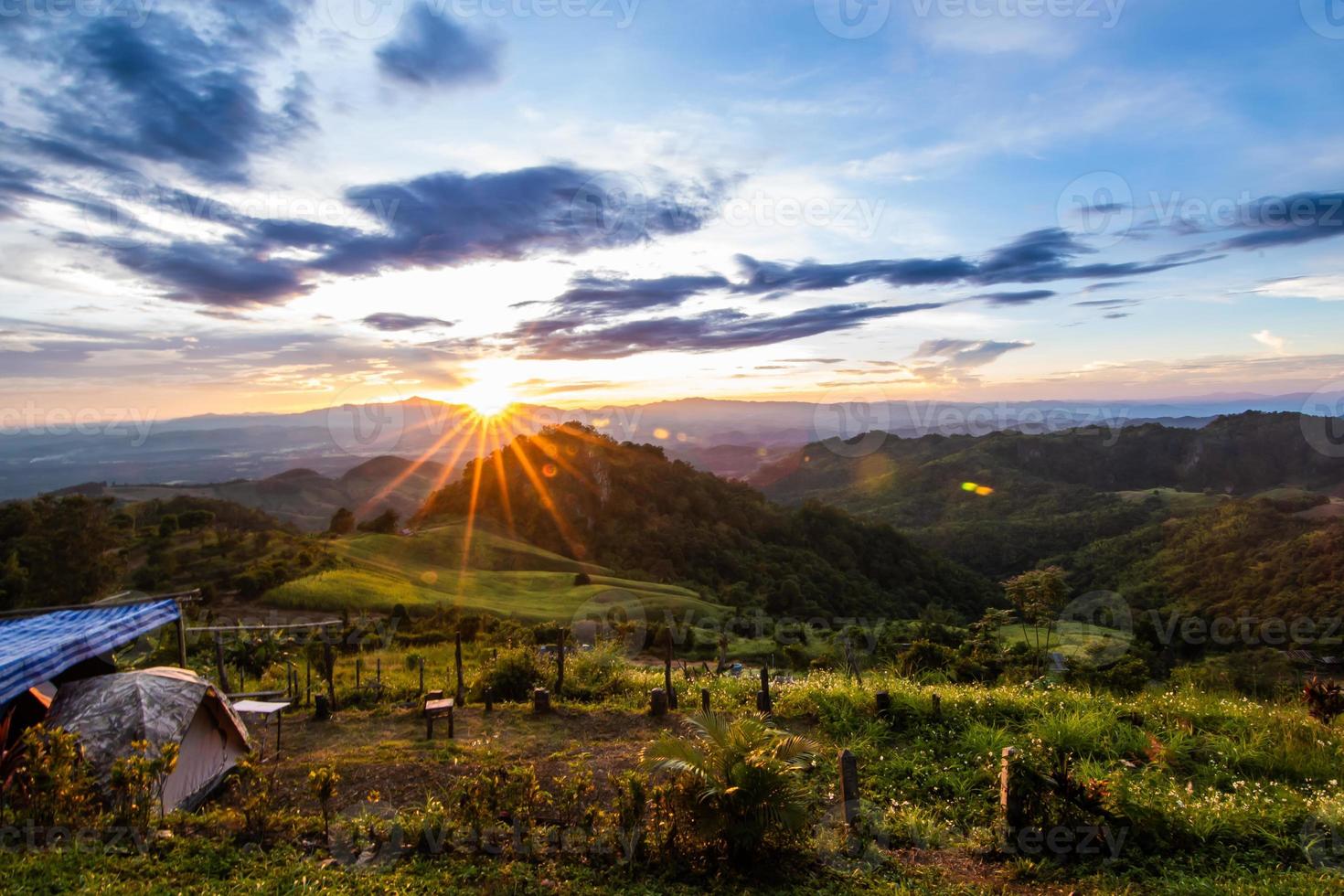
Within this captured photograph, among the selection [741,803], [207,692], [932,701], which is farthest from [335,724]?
[932,701]

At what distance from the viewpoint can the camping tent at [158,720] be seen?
8383 millimetres

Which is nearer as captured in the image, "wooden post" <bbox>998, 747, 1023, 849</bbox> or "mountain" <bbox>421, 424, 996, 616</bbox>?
"wooden post" <bbox>998, 747, 1023, 849</bbox>

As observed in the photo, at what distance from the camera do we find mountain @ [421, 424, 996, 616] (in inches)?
2689

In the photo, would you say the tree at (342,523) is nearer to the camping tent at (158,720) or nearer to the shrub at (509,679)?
the shrub at (509,679)

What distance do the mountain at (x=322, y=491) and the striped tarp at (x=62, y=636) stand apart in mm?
108435

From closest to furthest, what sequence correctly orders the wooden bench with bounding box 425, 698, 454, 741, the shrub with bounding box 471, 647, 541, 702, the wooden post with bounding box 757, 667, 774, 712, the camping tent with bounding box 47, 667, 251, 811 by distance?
the camping tent with bounding box 47, 667, 251, 811 → the wooden bench with bounding box 425, 698, 454, 741 → the wooden post with bounding box 757, 667, 774, 712 → the shrub with bounding box 471, 647, 541, 702

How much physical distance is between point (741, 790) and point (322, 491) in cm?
17153

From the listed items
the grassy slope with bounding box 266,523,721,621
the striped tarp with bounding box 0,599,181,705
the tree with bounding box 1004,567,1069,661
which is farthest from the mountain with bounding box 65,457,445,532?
the striped tarp with bounding box 0,599,181,705

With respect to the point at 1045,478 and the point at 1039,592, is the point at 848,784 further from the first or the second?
the point at 1045,478

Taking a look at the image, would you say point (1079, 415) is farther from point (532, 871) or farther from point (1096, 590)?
point (532, 871)

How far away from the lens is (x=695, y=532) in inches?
3076

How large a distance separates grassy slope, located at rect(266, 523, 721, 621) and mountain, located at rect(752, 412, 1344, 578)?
180ft

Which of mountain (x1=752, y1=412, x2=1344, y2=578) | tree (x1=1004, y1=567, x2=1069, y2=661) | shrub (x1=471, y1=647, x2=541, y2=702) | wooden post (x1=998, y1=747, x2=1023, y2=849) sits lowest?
mountain (x1=752, y1=412, x2=1344, y2=578)

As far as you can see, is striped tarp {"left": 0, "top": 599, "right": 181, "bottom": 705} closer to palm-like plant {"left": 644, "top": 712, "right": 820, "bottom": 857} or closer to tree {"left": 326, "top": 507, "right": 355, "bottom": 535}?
palm-like plant {"left": 644, "top": 712, "right": 820, "bottom": 857}
